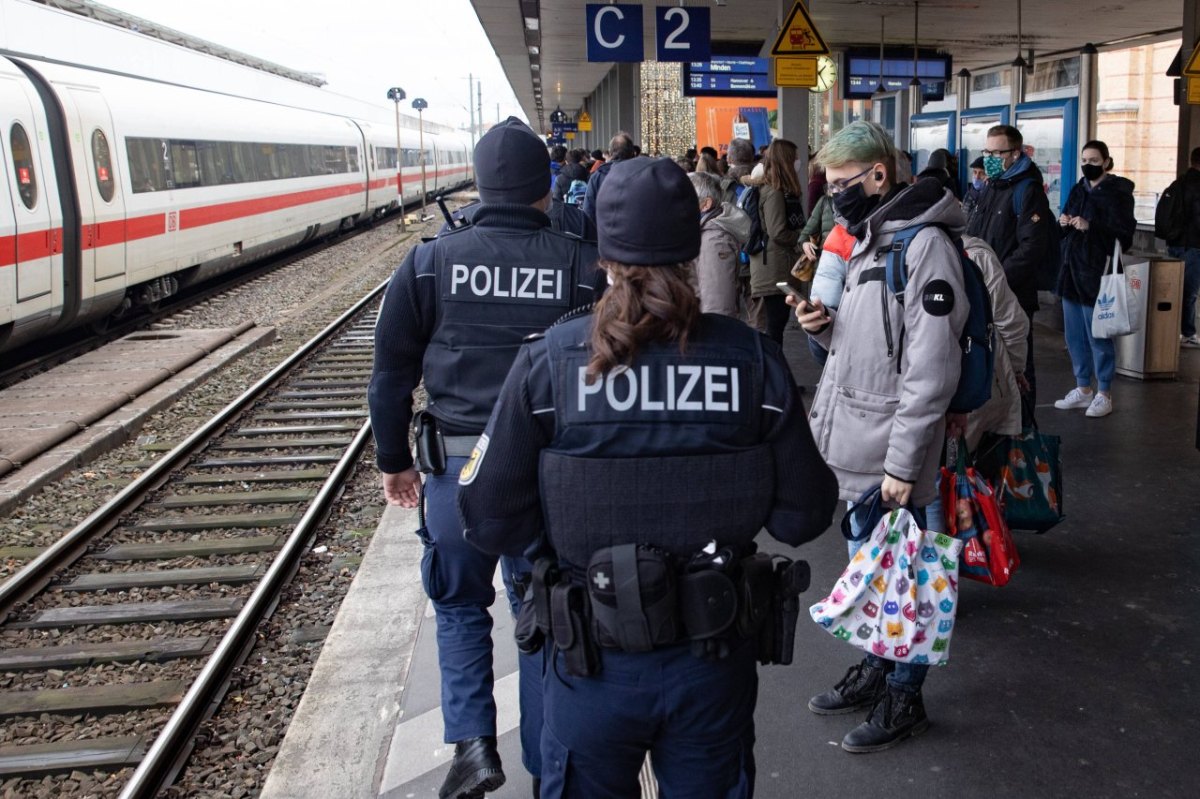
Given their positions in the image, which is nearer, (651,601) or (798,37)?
(651,601)

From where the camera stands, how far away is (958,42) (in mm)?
20750

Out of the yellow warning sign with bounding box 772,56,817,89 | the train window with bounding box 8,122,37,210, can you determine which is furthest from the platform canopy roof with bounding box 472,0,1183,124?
the train window with bounding box 8,122,37,210

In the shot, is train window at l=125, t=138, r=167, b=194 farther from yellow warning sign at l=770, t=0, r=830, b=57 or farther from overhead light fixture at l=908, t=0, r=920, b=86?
overhead light fixture at l=908, t=0, r=920, b=86

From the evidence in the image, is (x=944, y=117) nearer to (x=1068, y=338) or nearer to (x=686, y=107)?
(x=1068, y=338)

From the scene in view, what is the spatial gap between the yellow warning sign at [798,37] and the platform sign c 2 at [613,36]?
3215 mm

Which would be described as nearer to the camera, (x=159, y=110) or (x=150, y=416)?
(x=150, y=416)

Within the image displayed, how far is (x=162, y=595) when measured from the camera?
6.02 meters

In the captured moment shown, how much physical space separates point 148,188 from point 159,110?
1461 mm

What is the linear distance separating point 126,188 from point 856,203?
12.2 m

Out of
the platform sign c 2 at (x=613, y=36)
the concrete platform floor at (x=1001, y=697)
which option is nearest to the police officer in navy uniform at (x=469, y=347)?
the concrete platform floor at (x=1001, y=697)

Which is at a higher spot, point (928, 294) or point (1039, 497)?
point (928, 294)

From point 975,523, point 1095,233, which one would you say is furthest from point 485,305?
point 1095,233

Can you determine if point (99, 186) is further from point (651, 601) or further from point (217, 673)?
point (651, 601)

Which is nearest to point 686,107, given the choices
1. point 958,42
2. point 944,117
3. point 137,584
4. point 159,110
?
point 958,42
